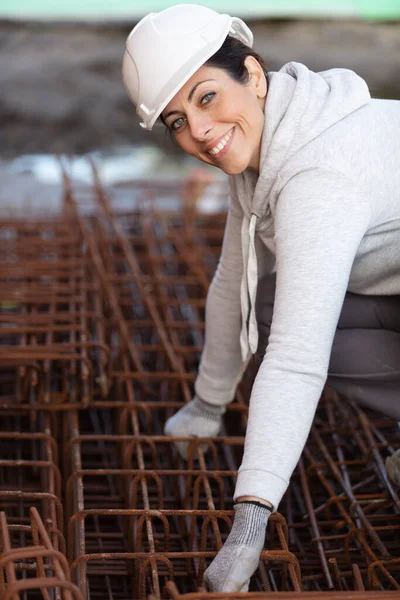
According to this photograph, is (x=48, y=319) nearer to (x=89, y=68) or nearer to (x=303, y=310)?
(x=303, y=310)

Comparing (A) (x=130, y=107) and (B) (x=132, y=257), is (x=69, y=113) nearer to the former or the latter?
(A) (x=130, y=107)

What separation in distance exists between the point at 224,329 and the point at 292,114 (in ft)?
2.38

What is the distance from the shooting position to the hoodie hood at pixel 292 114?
74.7 inches

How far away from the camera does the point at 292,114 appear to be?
1.92m

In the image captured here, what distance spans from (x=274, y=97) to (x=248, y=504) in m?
0.87

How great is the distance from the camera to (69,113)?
6445mm

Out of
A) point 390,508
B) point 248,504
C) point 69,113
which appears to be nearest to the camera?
point 248,504

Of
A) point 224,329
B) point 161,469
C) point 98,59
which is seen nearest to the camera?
point 224,329

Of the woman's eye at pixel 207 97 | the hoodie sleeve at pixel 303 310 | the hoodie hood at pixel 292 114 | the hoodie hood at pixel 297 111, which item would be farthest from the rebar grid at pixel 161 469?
the woman's eye at pixel 207 97

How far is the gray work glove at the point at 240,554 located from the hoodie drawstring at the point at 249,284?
56 cm

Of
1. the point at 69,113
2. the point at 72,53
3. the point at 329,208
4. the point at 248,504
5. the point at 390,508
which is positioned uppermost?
the point at 329,208

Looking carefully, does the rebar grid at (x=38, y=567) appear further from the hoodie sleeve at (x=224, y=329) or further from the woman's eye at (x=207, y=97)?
the woman's eye at (x=207, y=97)

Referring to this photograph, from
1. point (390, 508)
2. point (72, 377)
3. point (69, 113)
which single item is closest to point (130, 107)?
point (69, 113)

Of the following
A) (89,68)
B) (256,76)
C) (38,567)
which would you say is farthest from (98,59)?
(38,567)
